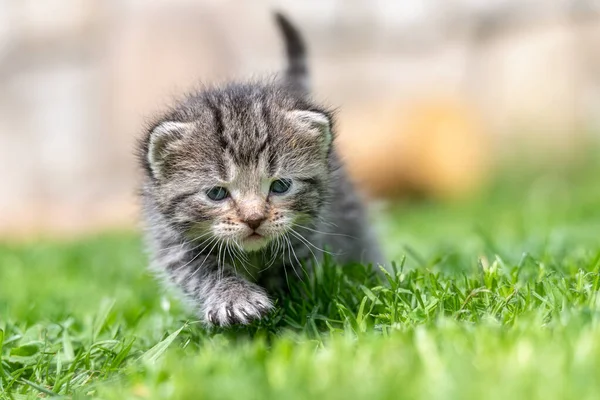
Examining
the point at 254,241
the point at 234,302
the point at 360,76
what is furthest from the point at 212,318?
the point at 360,76

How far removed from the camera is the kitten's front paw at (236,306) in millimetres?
2852

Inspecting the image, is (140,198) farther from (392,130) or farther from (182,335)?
(392,130)

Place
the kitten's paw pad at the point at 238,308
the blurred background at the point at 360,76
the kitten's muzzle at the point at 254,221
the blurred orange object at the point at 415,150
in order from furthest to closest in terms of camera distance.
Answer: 1. the blurred background at the point at 360,76
2. the blurred orange object at the point at 415,150
3. the kitten's muzzle at the point at 254,221
4. the kitten's paw pad at the point at 238,308

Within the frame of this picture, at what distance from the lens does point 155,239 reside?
3.53m

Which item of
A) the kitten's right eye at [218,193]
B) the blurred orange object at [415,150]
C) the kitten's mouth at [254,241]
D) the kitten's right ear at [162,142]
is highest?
the kitten's right ear at [162,142]

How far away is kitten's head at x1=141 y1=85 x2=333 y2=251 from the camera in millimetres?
3051

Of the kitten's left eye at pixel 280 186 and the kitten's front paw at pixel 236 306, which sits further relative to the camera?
the kitten's left eye at pixel 280 186

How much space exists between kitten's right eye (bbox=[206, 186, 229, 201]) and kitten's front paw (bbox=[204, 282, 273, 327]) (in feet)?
1.14

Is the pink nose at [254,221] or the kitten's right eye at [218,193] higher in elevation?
the kitten's right eye at [218,193]

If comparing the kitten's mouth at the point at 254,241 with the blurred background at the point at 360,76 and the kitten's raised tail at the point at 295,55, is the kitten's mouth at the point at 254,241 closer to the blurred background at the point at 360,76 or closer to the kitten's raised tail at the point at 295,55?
the kitten's raised tail at the point at 295,55

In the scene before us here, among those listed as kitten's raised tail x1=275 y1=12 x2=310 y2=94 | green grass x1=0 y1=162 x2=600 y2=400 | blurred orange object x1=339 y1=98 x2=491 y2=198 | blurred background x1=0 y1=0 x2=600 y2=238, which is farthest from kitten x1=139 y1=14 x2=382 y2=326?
blurred background x1=0 y1=0 x2=600 y2=238

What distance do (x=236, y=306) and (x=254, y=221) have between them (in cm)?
32

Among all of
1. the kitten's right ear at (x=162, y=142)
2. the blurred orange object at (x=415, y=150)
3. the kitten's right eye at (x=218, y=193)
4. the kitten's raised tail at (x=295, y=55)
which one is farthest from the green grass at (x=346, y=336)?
the blurred orange object at (x=415, y=150)

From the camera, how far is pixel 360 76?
437 inches
